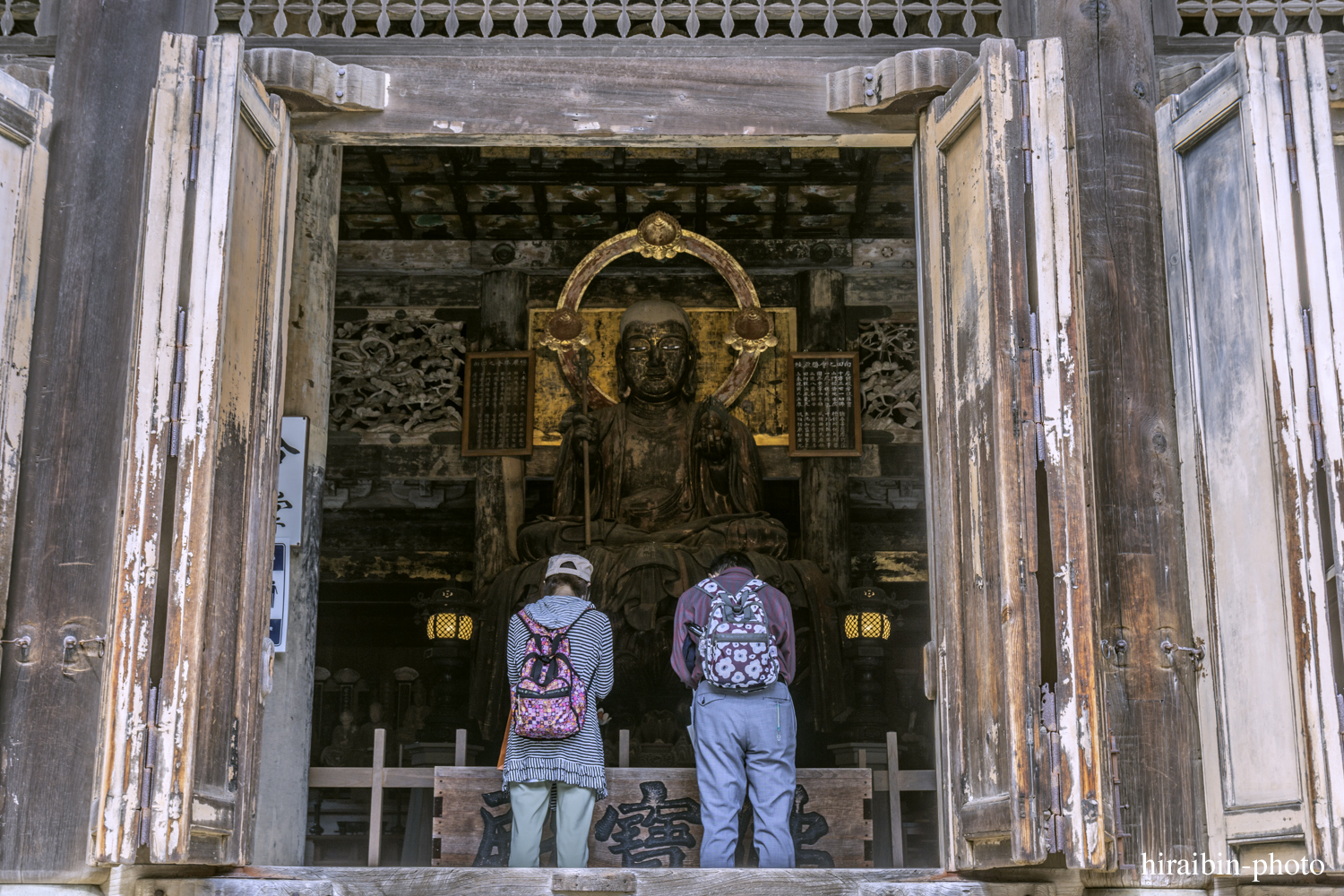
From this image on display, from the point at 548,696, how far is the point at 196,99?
2.25 meters

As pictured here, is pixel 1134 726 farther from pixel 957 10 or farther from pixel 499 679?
pixel 499 679

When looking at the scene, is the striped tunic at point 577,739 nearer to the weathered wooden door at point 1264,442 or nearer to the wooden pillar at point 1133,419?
the wooden pillar at point 1133,419

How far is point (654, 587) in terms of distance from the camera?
316 inches

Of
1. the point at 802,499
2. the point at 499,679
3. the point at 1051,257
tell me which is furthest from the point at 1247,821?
the point at 802,499

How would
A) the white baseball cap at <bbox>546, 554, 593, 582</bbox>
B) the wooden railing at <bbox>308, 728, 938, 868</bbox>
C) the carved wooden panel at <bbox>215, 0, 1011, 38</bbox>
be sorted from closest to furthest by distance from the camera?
the carved wooden panel at <bbox>215, 0, 1011, 38</bbox>, the white baseball cap at <bbox>546, 554, 593, 582</bbox>, the wooden railing at <bbox>308, 728, 938, 868</bbox>

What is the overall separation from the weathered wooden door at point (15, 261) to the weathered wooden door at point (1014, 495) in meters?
2.78

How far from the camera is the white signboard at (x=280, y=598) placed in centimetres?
531

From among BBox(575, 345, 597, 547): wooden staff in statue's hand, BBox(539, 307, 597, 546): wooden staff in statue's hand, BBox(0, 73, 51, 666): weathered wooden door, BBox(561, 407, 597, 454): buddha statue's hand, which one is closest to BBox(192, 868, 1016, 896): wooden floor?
BBox(0, 73, 51, 666): weathered wooden door

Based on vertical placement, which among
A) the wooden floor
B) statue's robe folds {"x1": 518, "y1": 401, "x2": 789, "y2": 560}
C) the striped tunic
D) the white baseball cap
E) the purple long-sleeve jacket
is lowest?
the wooden floor

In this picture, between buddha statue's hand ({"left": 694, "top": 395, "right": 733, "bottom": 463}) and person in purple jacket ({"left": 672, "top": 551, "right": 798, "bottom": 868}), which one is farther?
buddha statue's hand ({"left": 694, "top": 395, "right": 733, "bottom": 463})

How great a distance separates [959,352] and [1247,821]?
1523mm

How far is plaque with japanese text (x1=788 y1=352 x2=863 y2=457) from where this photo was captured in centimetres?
957

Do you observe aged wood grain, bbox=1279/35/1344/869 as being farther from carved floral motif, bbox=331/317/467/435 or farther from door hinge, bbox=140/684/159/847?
carved floral motif, bbox=331/317/467/435

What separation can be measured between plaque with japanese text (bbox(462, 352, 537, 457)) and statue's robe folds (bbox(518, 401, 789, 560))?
44 centimetres
